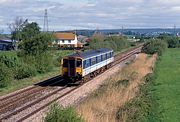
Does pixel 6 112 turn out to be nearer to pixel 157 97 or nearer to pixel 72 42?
pixel 157 97

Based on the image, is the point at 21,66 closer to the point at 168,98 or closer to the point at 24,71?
the point at 24,71

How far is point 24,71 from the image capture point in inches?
1692

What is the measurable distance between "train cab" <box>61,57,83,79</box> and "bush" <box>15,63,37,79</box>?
666 cm

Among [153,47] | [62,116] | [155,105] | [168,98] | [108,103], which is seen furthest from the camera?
[153,47]

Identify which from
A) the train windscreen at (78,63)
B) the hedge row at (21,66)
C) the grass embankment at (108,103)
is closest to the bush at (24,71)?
the hedge row at (21,66)

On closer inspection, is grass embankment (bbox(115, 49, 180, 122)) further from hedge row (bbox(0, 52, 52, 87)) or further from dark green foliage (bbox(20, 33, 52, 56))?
dark green foliage (bbox(20, 33, 52, 56))

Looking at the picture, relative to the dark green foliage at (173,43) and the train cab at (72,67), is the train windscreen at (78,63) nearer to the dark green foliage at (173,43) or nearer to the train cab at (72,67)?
the train cab at (72,67)

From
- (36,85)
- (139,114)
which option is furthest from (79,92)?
(139,114)

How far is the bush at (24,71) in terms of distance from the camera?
42406 mm

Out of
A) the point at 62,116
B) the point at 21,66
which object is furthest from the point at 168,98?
the point at 21,66

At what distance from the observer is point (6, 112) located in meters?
24.1

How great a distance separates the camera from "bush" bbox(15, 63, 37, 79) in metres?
42.4

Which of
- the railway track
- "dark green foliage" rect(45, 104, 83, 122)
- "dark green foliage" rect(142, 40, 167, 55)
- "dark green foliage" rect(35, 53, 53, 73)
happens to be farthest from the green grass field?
"dark green foliage" rect(142, 40, 167, 55)

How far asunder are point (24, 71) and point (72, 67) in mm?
7628
